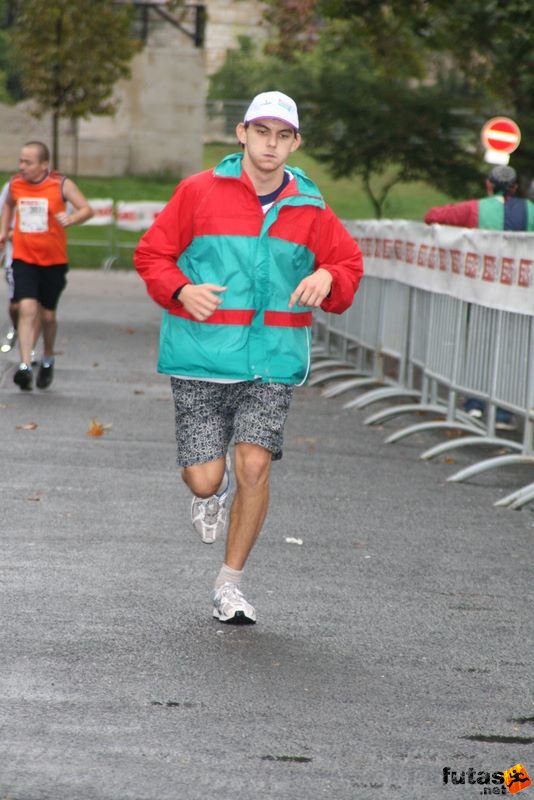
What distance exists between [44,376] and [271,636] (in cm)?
813

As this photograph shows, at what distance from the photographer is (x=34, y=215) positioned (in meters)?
14.1

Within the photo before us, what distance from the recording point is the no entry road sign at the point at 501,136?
23.2m

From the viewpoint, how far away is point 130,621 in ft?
21.3

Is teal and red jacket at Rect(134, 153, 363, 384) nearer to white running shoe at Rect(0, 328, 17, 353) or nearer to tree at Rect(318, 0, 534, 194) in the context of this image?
white running shoe at Rect(0, 328, 17, 353)

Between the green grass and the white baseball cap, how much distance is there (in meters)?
27.7

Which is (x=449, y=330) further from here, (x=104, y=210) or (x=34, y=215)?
(x=104, y=210)

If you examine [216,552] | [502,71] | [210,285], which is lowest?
[216,552]

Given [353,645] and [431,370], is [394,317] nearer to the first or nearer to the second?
[431,370]

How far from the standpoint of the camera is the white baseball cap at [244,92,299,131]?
6.36 metres

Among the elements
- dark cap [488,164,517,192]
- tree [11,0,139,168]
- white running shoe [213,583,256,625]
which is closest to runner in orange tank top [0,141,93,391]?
dark cap [488,164,517,192]

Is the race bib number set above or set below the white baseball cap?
below

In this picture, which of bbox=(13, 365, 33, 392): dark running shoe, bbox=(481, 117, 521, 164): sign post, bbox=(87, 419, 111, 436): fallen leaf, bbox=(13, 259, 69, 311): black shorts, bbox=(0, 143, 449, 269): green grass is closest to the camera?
bbox=(87, 419, 111, 436): fallen leaf

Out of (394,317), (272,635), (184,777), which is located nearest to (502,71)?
(394,317)

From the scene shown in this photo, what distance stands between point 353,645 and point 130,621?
32.7 inches
